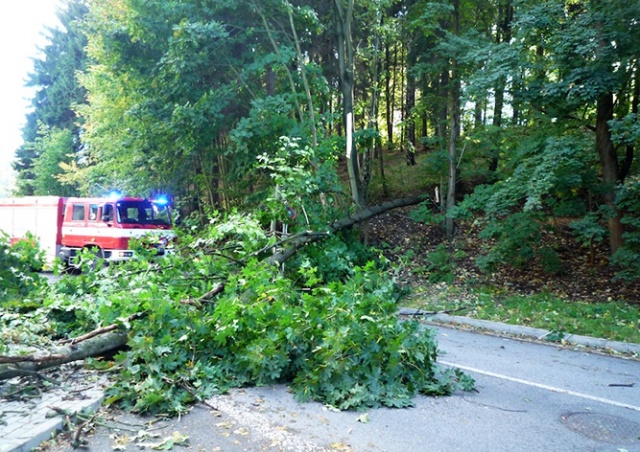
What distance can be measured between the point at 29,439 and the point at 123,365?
1396 mm

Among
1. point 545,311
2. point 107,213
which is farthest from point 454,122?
point 107,213

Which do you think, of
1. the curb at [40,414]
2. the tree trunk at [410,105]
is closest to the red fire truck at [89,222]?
the tree trunk at [410,105]

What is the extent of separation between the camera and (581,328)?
8.77 meters

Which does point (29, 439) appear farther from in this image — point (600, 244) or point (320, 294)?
point (600, 244)

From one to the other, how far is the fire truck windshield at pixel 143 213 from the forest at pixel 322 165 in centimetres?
189

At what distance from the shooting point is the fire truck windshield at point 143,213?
1553 cm

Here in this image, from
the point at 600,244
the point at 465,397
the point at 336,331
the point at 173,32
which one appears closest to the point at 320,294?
the point at 336,331

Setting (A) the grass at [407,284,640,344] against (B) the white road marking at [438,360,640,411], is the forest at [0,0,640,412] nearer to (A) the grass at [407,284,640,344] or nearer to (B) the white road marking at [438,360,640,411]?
(B) the white road marking at [438,360,640,411]

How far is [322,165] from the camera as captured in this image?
1240cm

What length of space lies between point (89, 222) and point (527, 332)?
44.4 feet

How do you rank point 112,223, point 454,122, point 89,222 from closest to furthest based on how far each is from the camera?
point 454,122 → point 112,223 → point 89,222

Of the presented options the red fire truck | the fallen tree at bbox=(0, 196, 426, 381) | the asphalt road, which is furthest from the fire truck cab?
the asphalt road

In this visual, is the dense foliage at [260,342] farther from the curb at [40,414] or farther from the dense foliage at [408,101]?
the dense foliage at [408,101]

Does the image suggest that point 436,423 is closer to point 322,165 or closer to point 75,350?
point 75,350
